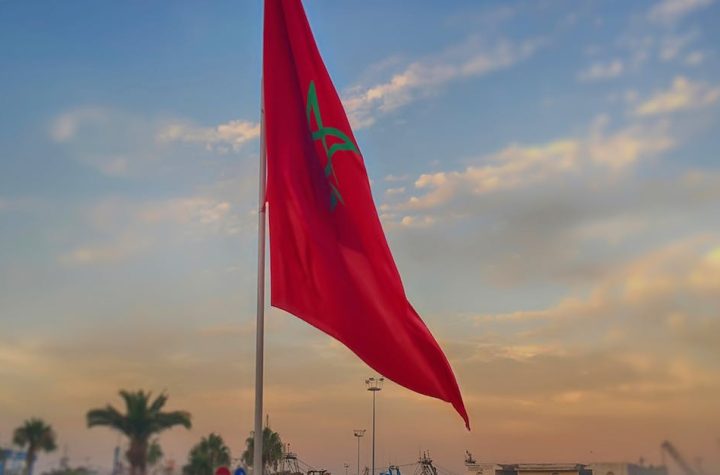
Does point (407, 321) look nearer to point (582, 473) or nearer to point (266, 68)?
point (266, 68)

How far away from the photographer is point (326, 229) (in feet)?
42.3

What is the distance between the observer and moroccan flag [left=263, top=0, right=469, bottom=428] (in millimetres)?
12258

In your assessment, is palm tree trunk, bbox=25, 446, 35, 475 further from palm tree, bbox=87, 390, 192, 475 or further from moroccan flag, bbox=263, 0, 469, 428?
moroccan flag, bbox=263, 0, 469, 428

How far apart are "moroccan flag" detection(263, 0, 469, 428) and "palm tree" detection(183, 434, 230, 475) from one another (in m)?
2.07

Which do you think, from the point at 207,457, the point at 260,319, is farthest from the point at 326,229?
the point at 207,457

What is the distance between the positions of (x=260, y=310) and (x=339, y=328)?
1.17m

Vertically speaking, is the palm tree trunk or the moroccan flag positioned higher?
the moroccan flag

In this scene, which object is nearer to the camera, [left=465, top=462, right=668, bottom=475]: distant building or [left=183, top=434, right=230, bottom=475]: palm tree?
[left=183, top=434, right=230, bottom=475]: palm tree

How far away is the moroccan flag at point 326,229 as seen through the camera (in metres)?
12.3

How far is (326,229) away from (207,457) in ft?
12.4

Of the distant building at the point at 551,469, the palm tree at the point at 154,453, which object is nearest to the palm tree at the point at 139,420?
the palm tree at the point at 154,453

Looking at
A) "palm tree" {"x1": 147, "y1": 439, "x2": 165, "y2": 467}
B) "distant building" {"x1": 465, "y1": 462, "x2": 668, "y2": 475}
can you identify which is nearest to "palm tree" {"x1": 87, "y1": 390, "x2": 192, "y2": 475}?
"palm tree" {"x1": 147, "y1": 439, "x2": 165, "y2": 467}

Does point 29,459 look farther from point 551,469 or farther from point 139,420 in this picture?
point 551,469

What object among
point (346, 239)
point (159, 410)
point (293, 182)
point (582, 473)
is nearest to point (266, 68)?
point (293, 182)
